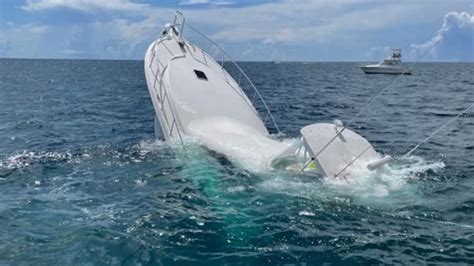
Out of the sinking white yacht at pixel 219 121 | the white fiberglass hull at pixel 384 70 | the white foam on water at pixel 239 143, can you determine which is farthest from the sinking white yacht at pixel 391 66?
the white foam on water at pixel 239 143

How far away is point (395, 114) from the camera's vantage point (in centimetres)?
2641

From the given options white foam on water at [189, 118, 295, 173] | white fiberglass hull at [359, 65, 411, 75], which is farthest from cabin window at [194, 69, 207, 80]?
white fiberglass hull at [359, 65, 411, 75]

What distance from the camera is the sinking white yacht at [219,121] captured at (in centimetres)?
1110

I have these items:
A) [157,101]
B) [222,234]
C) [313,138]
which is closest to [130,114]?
[157,101]

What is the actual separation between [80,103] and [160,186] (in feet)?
78.6

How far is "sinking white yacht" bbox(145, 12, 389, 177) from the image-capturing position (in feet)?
36.4

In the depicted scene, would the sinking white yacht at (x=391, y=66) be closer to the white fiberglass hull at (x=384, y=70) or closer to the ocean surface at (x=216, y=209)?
the white fiberglass hull at (x=384, y=70)

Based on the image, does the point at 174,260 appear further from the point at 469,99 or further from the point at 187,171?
the point at 469,99

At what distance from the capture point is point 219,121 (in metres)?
15.7

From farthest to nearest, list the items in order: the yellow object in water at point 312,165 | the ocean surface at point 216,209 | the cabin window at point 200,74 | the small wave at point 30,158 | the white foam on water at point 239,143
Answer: the cabin window at point 200,74 → the small wave at point 30,158 → the white foam on water at point 239,143 → the yellow object in water at point 312,165 → the ocean surface at point 216,209

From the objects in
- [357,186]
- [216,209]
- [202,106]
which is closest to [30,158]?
[202,106]

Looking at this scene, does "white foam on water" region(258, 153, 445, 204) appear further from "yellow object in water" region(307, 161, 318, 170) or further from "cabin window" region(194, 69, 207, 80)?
"cabin window" region(194, 69, 207, 80)

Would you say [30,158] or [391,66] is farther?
[391,66]

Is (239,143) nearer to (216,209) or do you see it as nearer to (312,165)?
(312,165)
